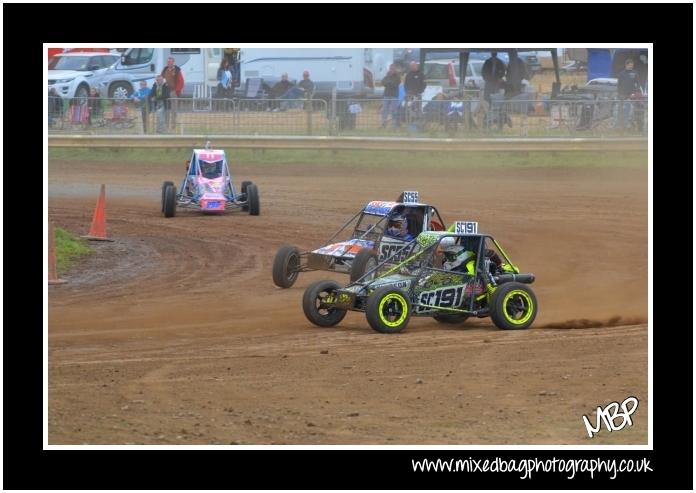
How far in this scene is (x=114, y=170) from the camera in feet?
97.3

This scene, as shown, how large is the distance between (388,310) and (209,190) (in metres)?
10.5

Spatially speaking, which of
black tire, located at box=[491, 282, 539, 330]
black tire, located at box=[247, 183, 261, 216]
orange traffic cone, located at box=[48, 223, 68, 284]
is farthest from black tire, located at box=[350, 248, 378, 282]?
black tire, located at box=[247, 183, 261, 216]

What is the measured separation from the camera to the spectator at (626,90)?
94.5 feet

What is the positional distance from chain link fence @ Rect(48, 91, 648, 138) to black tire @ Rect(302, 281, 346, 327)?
1592cm

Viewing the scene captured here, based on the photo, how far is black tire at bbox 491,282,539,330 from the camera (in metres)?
13.5

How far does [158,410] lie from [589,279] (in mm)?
8824

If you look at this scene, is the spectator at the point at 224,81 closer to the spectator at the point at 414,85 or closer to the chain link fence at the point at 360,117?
the chain link fence at the point at 360,117

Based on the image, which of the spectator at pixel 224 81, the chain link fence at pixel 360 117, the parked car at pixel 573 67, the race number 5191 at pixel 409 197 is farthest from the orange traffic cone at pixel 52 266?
the parked car at pixel 573 67

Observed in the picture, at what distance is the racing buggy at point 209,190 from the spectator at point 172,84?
650 centimetres

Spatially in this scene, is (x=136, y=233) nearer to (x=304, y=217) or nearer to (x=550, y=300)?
(x=304, y=217)

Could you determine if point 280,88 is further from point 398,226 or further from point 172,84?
point 398,226

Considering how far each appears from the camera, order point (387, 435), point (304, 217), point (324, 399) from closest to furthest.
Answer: point (387, 435), point (324, 399), point (304, 217)

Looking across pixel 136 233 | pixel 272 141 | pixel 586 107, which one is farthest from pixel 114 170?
pixel 586 107

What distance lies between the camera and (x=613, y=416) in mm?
10234
